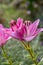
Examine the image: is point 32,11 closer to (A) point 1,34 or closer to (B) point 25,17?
(B) point 25,17

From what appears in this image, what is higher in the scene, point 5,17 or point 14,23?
point 14,23

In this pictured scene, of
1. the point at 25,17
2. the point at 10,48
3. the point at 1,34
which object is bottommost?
the point at 25,17

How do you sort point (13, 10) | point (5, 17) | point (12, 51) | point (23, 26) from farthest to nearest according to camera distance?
point (13, 10), point (5, 17), point (12, 51), point (23, 26)

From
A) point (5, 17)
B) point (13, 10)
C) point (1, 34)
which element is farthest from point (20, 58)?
point (13, 10)

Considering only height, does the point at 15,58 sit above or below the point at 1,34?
below

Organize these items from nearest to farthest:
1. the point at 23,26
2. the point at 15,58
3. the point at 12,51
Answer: the point at 23,26 < the point at 15,58 < the point at 12,51

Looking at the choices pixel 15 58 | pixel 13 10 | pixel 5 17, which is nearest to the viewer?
pixel 15 58

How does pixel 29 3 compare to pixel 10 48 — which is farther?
pixel 29 3

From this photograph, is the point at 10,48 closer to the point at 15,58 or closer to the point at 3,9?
the point at 15,58

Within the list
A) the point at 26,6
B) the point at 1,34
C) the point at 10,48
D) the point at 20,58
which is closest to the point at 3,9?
the point at 26,6
